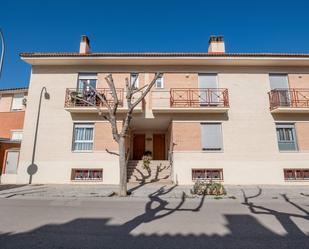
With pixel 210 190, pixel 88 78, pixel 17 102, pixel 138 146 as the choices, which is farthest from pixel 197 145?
pixel 17 102

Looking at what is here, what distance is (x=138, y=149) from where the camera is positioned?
604 inches

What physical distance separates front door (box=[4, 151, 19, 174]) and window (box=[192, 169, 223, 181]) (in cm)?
1096

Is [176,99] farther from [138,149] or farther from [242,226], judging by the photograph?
[242,226]

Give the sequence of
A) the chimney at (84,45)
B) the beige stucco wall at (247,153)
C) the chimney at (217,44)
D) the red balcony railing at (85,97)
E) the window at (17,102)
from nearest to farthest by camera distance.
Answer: the beige stucco wall at (247,153) → the red balcony railing at (85,97) → the chimney at (84,45) → the chimney at (217,44) → the window at (17,102)

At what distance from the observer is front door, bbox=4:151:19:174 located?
11625mm

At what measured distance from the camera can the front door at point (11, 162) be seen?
11625 mm

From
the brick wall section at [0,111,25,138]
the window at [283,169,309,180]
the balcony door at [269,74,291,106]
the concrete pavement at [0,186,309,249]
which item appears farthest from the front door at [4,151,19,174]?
the balcony door at [269,74,291,106]

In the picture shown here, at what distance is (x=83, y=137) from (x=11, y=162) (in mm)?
4680

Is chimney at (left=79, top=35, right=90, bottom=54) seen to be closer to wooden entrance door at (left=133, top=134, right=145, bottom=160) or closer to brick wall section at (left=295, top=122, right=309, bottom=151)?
wooden entrance door at (left=133, top=134, right=145, bottom=160)

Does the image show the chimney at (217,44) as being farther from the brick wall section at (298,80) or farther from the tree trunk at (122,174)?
the tree trunk at (122,174)

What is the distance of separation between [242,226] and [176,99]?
880 centimetres

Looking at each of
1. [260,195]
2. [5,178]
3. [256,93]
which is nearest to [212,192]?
[260,195]

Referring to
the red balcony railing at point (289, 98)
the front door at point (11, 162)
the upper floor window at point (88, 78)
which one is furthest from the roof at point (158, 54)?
the front door at point (11, 162)

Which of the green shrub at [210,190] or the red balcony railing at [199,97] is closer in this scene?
the green shrub at [210,190]
